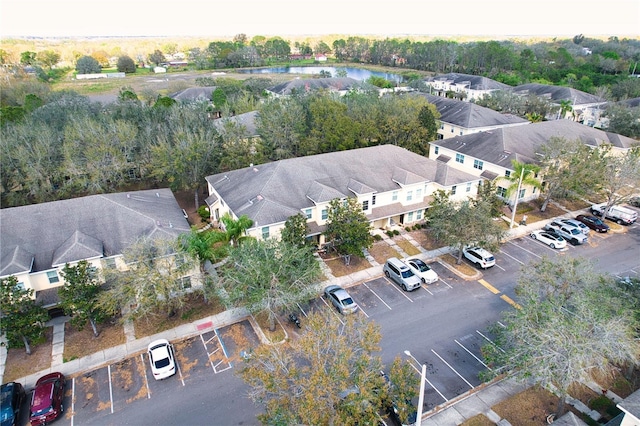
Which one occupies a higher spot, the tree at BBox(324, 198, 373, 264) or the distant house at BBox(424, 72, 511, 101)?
the distant house at BBox(424, 72, 511, 101)

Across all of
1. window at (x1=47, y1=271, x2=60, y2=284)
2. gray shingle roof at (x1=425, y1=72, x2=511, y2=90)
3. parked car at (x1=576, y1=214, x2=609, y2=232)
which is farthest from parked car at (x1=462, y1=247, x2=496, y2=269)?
gray shingle roof at (x1=425, y1=72, x2=511, y2=90)

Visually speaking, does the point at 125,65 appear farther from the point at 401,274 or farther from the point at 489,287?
the point at 489,287

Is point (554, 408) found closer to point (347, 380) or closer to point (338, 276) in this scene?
point (347, 380)

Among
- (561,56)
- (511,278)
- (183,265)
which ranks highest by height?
(561,56)

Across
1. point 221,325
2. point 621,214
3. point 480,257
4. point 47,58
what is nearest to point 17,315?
point 221,325

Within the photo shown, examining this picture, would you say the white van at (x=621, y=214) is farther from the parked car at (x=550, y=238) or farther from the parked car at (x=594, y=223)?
the parked car at (x=550, y=238)

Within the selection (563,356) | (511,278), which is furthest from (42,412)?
(511,278)

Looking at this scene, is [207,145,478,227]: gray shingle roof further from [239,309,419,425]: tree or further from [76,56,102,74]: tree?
[76,56,102,74]: tree
